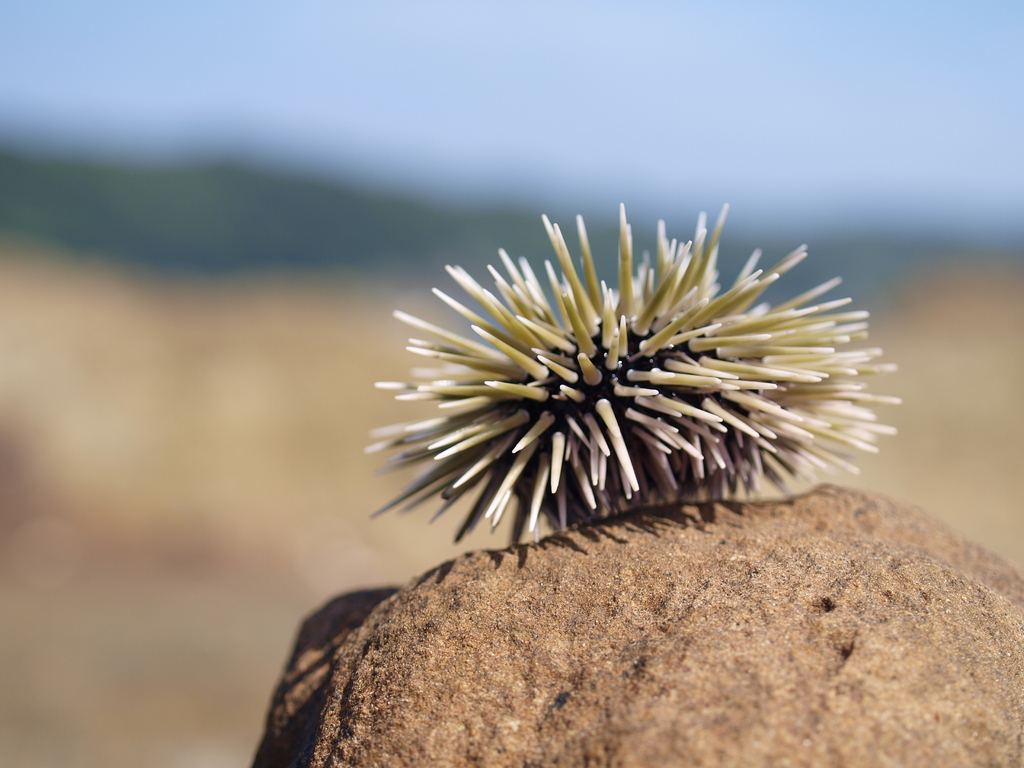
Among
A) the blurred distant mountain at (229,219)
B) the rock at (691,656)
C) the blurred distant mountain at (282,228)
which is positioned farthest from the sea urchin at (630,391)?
the blurred distant mountain at (229,219)

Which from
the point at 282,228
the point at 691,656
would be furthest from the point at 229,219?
the point at 691,656

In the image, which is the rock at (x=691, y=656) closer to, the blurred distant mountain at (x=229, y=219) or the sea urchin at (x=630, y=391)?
the sea urchin at (x=630, y=391)

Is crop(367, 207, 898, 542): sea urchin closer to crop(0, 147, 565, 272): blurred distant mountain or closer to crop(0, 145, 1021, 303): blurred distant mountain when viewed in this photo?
crop(0, 145, 1021, 303): blurred distant mountain

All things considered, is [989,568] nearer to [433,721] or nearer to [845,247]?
[433,721]

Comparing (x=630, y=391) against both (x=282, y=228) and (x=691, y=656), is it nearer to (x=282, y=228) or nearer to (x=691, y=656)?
(x=691, y=656)

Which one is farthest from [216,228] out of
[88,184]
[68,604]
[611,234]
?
[68,604]

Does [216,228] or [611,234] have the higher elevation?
[216,228]
